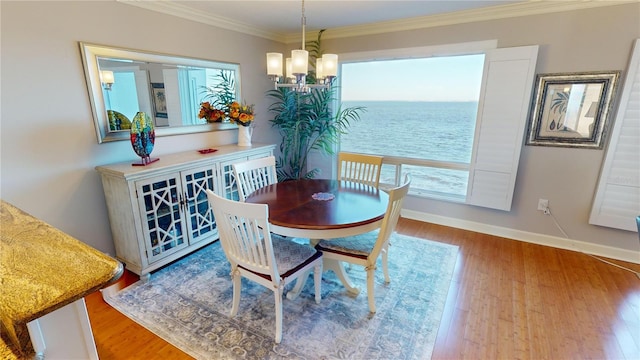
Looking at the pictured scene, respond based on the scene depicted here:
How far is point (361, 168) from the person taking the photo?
9.59ft

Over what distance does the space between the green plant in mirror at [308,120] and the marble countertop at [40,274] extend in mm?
3009

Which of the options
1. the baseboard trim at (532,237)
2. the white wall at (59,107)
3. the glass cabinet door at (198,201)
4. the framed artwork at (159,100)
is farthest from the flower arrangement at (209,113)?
the baseboard trim at (532,237)

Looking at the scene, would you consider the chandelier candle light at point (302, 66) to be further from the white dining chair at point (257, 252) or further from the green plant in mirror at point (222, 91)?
the green plant in mirror at point (222, 91)

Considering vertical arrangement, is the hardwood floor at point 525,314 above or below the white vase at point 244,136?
below

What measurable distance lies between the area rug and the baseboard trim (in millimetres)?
947

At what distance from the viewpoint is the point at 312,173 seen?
4121 mm

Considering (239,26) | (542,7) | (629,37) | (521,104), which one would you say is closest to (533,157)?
(521,104)

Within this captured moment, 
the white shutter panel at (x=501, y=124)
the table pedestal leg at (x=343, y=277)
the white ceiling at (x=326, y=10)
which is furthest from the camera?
the white shutter panel at (x=501, y=124)

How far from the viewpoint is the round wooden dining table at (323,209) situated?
180cm

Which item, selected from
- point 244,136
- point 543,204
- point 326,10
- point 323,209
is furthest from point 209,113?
point 543,204

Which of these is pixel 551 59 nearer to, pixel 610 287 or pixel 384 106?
pixel 384 106

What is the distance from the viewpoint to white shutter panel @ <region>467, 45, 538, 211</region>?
2.79m

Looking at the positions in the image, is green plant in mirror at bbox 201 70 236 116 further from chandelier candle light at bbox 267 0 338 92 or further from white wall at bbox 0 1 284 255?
chandelier candle light at bbox 267 0 338 92

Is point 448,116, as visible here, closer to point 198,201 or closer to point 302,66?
point 302,66
